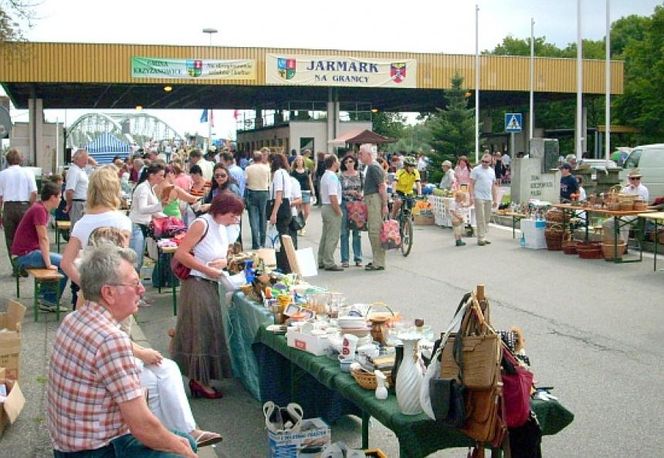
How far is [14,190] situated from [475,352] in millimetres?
11434

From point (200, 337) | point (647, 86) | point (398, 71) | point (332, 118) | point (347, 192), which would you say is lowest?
point (200, 337)

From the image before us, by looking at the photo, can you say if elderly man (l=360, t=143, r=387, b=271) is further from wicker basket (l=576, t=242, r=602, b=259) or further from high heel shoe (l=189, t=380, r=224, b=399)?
high heel shoe (l=189, t=380, r=224, b=399)

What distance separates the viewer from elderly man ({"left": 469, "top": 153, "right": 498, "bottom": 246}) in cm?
1820

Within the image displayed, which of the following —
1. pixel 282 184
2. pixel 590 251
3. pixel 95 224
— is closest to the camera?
pixel 95 224

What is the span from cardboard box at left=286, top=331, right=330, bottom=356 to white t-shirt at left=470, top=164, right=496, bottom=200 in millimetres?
12955

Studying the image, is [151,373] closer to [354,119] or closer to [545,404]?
[545,404]

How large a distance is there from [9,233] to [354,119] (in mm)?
30613

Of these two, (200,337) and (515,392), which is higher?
(515,392)

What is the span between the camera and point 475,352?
3.97m

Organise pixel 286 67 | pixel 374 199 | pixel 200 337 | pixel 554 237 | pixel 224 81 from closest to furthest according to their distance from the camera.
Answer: pixel 200 337, pixel 374 199, pixel 554 237, pixel 224 81, pixel 286 67

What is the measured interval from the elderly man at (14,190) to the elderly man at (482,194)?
872 centimetres

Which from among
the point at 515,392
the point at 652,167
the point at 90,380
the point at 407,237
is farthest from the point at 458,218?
the point at 90,380

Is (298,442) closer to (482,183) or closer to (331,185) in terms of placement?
(331,185)

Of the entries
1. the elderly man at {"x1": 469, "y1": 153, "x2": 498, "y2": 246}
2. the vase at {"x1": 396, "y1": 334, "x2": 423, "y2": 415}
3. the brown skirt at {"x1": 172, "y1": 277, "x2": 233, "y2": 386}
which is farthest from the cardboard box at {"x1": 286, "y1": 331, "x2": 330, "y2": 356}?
the elderly man at {"x1": 469, "y1": 153, "x2": 498, "y2": 246}
